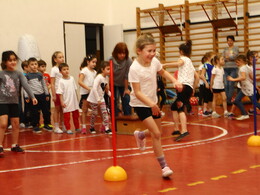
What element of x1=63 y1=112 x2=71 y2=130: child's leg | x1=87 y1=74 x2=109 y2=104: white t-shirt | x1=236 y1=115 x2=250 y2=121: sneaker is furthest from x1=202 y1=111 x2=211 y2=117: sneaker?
x1=63 y1=112 x2=71 y2=130: child's leg

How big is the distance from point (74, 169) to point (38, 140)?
296 centimetres

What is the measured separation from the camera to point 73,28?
16.8m

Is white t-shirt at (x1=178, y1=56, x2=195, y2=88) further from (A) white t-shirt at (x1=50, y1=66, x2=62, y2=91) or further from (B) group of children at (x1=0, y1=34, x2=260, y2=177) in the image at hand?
(A) white t-shirt at (x1=50, y1=66, x2=62, y2=91)

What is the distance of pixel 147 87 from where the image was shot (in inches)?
210

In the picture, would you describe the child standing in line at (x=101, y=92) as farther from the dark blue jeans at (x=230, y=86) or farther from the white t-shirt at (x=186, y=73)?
the dark blue jeans at (x=230, y=86)

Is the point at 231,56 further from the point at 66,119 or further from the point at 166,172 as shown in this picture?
the point at 166,172

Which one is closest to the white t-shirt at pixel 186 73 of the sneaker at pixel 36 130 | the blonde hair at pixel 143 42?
the blonde hair at pixel 143 42

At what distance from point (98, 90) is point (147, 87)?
3.71 metres

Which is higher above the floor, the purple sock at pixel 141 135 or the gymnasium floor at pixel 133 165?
the purple sock at pixel 141 135

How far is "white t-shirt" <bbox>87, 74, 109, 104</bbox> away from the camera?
8867 millimetres

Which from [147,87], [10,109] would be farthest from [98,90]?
[147,87]

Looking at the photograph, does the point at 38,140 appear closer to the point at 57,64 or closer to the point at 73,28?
the point at 57,64

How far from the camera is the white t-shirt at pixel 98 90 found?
887cm

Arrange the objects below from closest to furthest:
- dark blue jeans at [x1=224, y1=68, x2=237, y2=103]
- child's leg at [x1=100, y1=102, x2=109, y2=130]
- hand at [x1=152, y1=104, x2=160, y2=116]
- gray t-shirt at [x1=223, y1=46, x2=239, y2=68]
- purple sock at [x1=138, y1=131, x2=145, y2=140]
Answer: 1. hand at [x1=152, y1=104, x2=160, y2=116]
2. purple sock at [x1=138, y1=131, x2=145, y2=140]
3. child's leg at [x1=100, y1=102, x2=109, y2=130]
4. dark blue jeans at [x1=224, y1=68, x2=237, y2=103]
5. gray t-shirt at [x1=223, y1=46, x2=239, y2=68]
